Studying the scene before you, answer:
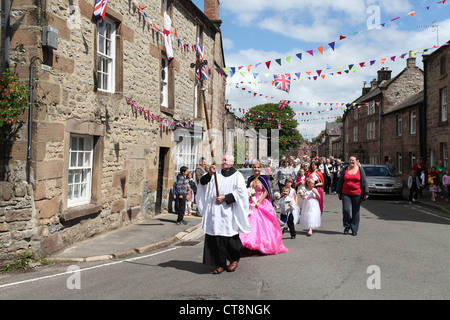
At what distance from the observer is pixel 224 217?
6.00m

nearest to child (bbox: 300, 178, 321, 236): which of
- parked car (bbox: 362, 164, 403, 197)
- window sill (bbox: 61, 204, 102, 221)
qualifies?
window sill (bbox: 61, 204, 102, 221)

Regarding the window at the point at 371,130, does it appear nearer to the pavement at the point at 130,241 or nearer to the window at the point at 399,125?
the window at the point at 399,125

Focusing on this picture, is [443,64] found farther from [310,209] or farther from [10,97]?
[10,97]

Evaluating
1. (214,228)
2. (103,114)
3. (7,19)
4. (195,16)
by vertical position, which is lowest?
(214,228)

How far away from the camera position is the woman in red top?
905cm

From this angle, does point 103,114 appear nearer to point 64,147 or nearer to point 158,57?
point 64,147

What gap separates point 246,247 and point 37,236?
3881 mm

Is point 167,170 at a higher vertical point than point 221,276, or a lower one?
higher

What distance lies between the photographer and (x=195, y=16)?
1606 centimetres

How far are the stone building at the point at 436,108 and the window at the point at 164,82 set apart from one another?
15.3 m

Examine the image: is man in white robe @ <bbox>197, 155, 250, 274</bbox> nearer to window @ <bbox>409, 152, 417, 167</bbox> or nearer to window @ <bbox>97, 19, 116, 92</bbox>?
window @ <bbox>97, 19, 116, 92</bbox>

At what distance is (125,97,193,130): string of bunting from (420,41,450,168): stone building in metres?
14.2

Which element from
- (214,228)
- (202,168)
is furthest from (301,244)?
(202,168)

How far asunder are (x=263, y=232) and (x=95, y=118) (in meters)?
4.86
